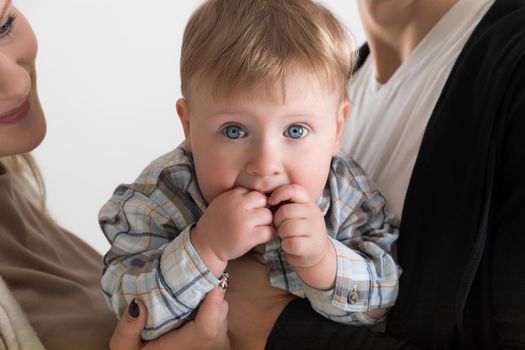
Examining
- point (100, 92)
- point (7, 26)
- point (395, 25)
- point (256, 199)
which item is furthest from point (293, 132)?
point (100, 92)

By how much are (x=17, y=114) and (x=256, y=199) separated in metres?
0.65

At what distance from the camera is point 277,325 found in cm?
130

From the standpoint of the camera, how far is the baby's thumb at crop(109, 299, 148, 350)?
1259 mm

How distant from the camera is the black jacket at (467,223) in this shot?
116cm

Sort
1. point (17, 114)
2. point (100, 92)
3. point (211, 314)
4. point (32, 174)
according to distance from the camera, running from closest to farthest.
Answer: point (211, 314) → point (17, 114) → point (32, 174) → point (100, 92)

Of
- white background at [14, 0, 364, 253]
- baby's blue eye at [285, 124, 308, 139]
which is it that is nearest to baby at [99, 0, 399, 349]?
baby's blue eye at [285, 124, 308, 139]

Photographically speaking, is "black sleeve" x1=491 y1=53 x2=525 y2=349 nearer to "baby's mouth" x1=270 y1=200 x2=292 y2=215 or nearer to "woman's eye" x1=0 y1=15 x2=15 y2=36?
"baby's mouth" x1=270 y1=200 x2=292 y2=215

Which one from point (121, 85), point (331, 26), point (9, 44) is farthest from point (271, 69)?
point (121, 85)

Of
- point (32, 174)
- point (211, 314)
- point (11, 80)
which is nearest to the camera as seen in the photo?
point (211, 314)

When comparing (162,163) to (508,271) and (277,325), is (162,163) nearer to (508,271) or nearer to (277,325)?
(277,325)

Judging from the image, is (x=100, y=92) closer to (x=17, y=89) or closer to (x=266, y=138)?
(x=17, y=89)

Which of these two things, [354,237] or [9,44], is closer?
[354,237]

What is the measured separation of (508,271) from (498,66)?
A: 1.05ft

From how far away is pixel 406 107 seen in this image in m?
1.50
